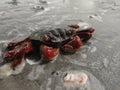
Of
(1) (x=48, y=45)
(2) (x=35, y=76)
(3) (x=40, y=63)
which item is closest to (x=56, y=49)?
(1) (x=48, y=45)

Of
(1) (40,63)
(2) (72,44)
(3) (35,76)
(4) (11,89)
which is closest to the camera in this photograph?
(4) (11,89)

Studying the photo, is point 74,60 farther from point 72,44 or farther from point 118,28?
point 118,28

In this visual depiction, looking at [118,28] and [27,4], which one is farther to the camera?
[27,4]

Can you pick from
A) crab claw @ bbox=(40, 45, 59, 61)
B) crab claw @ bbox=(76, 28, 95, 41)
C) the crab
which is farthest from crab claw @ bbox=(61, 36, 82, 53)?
crab claw @ bbox=(76, 28, 95, 41)

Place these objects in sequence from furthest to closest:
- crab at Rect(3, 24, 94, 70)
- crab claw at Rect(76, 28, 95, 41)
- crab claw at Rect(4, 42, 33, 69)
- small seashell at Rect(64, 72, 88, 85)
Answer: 1. crab claw at Rect(76, 28, 95, 41)
2. crab at Rect(3, 24, 94, 70)
3. crab claw at Rect(4, 42, 33, 69)
4. small seashell at Rect(64, 72, 88, 85)

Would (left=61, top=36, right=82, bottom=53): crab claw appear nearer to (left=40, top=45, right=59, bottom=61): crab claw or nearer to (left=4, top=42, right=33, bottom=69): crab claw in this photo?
(left=40, top=45, right=59, bottom=61): crab claw

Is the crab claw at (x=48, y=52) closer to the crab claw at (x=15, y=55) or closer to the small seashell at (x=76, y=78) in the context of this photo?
the crab claw at (x=15, y=55)
